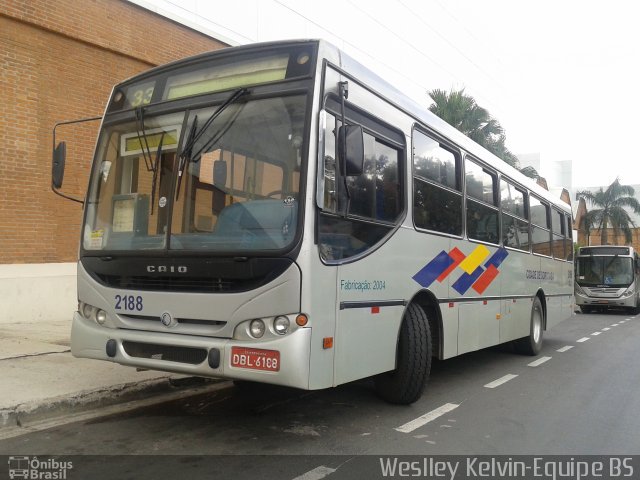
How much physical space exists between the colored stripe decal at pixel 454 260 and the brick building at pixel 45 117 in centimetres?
730

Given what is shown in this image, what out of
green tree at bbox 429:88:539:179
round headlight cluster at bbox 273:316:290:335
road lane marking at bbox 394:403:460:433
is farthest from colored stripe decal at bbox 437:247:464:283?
green tree at bbox 429:88:539:179

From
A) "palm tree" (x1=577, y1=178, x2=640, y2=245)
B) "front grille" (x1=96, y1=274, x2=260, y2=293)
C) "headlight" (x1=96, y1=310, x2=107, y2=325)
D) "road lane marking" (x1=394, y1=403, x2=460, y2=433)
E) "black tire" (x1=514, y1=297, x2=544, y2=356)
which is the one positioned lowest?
"road lane marking" (x1=394, y1=403, x2=460, y2=433)

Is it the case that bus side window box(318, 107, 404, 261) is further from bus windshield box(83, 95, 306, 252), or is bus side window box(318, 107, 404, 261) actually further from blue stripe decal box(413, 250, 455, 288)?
blue stripe decal box(413, 250, 455, 288)

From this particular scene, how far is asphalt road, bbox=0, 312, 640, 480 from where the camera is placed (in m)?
4.18

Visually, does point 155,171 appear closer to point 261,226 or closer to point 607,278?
point 261,226

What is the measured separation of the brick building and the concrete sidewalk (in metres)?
2.46

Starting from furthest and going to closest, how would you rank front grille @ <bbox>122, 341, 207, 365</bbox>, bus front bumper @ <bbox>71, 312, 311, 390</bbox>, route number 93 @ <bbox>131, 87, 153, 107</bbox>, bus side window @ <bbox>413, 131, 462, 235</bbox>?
bus side window @ <bbox>413, 131, 462, 235</bbox>
route number 93 @ <bbox>131, 87, 153, 107</bbox>
front grille @ <bbox>122, 341, 207, 365</bbox>
bus front bumper @ <bbox>71, 312, 311, 390</bbox>

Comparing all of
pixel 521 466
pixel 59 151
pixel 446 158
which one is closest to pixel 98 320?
pixel 59 151

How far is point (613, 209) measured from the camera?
4450cm

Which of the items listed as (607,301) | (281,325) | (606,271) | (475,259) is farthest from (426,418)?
(606,271)

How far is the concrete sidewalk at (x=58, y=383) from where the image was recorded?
516cm

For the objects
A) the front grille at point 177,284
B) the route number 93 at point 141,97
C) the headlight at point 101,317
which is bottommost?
the headlight at point 101,317

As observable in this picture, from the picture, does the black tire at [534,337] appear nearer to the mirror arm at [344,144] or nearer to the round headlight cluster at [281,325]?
the mirror arm at [344,144]

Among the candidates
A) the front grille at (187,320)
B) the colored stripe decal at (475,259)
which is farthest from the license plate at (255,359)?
the colored stripe decal at (475,259)
